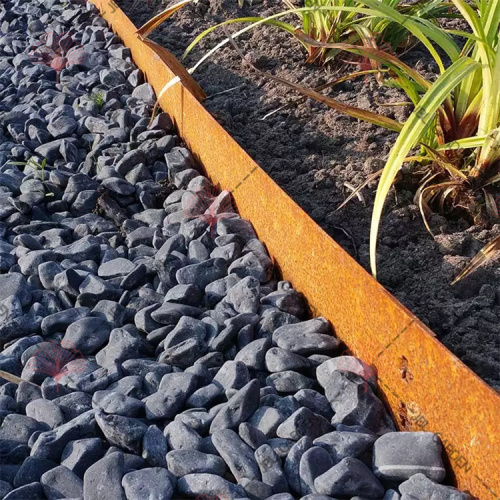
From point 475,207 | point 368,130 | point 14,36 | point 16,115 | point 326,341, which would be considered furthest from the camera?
point 14,36

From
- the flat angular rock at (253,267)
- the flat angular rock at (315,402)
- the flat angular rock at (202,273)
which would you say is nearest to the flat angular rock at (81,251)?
the flat angular rock at (202,273)

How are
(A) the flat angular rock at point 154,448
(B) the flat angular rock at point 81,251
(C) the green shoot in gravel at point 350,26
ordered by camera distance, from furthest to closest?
(C) the green shoot in gravel at point 350,26 → (B) the flat angular rock at point 81,251 → (A) the flat angular rock at point 154,448

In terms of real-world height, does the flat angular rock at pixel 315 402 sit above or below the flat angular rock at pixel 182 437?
below

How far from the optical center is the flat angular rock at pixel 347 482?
1.09 metres

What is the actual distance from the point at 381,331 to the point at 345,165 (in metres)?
0.68

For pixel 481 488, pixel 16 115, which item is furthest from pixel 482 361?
pixel 16 115

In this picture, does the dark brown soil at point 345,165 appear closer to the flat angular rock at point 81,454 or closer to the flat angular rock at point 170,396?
the flat angular rock at point 170,396

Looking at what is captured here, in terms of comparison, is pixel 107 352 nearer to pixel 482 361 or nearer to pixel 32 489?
pixel 32 489

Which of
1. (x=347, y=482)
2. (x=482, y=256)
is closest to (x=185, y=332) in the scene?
(x=347, y=482)

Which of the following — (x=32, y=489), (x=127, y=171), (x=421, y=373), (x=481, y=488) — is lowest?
(x=481, y=488)

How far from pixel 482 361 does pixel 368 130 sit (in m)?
0.88

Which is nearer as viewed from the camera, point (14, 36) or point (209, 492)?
point (209, 492)

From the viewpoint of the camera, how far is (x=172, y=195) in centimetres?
196

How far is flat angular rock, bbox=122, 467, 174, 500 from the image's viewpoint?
1091 millimetres
